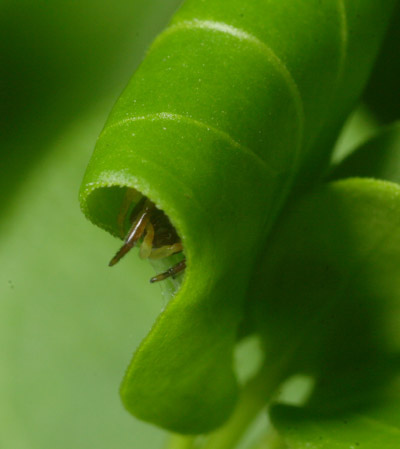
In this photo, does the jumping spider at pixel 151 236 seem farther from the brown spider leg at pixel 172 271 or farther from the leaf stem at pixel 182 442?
the leaf stem at pixel 182 442

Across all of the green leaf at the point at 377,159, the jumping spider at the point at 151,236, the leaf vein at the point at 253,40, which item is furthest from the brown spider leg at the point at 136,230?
the green leaf at the point at 377,159

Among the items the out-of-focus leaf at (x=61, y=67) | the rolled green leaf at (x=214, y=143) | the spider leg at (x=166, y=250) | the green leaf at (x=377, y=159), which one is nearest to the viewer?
the rolled green leaf at (x=214, y=143)

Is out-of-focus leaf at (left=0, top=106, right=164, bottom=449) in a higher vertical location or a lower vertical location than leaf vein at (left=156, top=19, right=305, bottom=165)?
lower

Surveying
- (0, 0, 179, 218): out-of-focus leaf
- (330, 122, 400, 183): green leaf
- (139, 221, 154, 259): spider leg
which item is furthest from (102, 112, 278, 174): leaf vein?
(0, 0, 179, 218): out-of-focus leaf

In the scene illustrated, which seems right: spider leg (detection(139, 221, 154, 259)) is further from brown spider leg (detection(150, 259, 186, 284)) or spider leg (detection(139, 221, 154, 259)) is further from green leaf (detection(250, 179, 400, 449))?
green leaf (detection(250, 179, 400, 449))

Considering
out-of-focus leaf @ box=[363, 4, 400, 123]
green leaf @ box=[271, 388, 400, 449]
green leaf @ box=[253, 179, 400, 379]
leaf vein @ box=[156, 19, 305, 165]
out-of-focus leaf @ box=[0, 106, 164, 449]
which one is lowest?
out-of-focus leaf @ box=[0, 106, 164, 449]

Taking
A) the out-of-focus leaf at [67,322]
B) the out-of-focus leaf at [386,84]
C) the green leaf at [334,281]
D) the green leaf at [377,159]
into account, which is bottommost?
the out-of-focus leaf at [67,322]

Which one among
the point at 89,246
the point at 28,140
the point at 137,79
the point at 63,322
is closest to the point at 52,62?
the point at 28,140

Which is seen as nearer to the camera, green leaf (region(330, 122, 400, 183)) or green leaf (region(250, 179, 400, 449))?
green leaf (region(250, 179, 400, 449))
